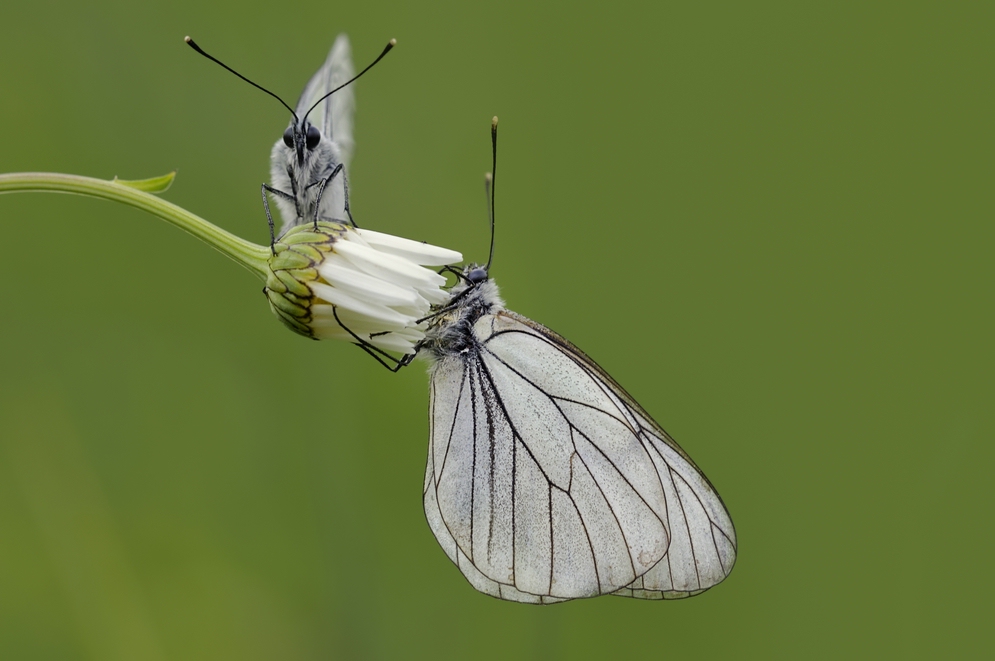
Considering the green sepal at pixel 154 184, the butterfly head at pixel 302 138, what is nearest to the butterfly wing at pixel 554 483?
the butterfly head at pixel 302 138

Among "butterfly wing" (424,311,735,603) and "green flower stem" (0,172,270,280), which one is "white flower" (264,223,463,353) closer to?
"green flower stem" (0,172,270,280)

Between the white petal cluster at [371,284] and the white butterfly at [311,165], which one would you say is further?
the white butterfly at [311,165]

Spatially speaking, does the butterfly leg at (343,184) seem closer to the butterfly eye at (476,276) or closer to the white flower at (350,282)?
the white flower at (350,282)

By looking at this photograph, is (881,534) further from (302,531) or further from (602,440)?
(302,531)

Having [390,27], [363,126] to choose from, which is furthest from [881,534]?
[390,27]

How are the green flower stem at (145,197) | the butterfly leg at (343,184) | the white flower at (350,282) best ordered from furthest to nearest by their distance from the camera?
the butterfly leg at (343,184), the white flower at (350,282), the green flower stem at (145,197)

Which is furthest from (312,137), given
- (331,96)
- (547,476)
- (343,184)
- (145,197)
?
(547,476)
